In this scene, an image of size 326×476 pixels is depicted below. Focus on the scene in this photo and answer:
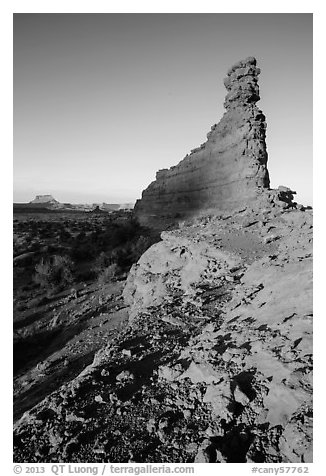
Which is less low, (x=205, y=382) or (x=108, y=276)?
(x=205, y=382)

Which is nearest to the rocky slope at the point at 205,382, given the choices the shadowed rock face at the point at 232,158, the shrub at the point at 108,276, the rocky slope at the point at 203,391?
the rocky slope at the point at 203,391

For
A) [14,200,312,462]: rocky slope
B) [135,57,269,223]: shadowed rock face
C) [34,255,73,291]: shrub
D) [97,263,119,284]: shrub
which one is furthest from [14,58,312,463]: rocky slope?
[34,255,73,291]: shrub

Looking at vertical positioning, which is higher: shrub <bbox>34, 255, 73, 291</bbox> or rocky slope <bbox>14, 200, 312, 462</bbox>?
rocky slope <bbox>14, 200, 312, 462</bbox>

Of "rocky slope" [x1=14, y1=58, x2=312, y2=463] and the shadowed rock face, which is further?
the shadowed rock face

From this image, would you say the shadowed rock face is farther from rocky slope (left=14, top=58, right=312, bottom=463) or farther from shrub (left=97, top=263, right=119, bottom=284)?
rocky slope (left=14, top=58, right=312, bottom=463)

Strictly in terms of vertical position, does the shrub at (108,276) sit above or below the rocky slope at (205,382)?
below

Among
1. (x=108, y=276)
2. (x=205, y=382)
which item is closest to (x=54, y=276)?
(x=108, y=276)

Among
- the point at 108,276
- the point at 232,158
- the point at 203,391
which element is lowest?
the point at 108,276

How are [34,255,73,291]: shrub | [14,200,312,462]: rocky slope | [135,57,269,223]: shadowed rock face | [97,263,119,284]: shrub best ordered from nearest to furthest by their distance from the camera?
1. [14,200,312,462]: rocky slope
2. [97,263,119,284]: shrub
3. [34,255,73,291]: shrub
4. [135,57,269,223]: shadowed rock face

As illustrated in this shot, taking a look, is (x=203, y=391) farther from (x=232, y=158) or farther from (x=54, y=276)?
(x=232, y=158)

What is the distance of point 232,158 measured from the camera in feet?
52.6

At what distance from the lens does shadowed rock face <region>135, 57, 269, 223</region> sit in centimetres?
1501

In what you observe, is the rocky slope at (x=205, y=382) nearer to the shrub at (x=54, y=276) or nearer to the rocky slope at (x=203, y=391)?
the rocky slope at (x=203, y=391)

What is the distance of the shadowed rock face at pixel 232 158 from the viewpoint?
15008 millimetres
